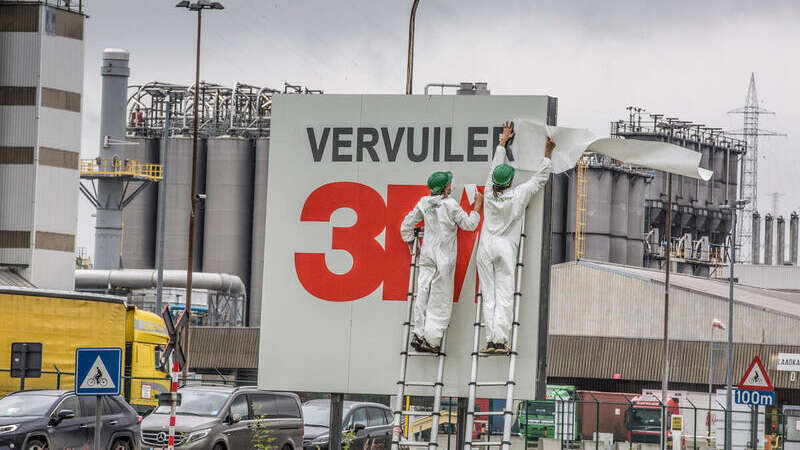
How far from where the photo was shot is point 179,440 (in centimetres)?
2467

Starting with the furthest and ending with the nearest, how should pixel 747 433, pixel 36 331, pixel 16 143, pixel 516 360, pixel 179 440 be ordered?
pixel 16 143
pixel 747 433
pixel 36 331
pixel 179 440
pixel 516 360

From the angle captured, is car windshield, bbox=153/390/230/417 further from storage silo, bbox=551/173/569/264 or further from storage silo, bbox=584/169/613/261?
storage silo, bbox=584/169/613/261

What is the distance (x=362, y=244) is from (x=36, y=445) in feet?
35.1

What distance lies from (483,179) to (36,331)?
18.0 meters

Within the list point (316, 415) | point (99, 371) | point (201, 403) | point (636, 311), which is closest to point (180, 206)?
point (636, 311)

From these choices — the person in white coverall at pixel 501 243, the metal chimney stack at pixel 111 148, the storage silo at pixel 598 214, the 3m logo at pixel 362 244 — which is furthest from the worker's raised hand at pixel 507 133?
the storage silo at pixel 598 214

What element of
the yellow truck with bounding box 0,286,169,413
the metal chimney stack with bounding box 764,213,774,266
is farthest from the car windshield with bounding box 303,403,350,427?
the metal chimney stack with bounding box 764,213,774,266

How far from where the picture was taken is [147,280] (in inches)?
2889

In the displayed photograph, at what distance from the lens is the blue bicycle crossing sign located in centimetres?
1827

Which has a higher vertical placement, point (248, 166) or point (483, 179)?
point (248, 166)

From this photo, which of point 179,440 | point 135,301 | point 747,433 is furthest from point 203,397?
point 135,301

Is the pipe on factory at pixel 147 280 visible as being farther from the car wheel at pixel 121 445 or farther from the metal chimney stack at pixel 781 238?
the metal chimney stack at pixel 781 238

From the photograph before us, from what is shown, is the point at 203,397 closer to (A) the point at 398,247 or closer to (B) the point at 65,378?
(B) the point at 65,378

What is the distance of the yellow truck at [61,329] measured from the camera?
29.8 m
